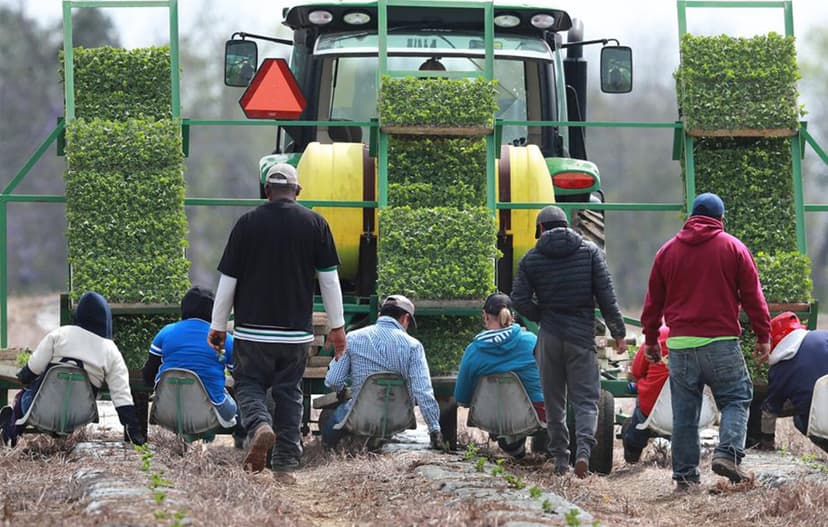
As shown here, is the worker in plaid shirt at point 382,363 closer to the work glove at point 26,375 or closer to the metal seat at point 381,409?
the metal seat at point 381,409

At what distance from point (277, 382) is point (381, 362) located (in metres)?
1.09

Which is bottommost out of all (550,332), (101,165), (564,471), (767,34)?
(564,471)

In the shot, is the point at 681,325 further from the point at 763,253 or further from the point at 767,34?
the point at 767,34

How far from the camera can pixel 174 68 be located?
11188 millimetres

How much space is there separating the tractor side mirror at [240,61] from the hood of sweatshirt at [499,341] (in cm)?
331

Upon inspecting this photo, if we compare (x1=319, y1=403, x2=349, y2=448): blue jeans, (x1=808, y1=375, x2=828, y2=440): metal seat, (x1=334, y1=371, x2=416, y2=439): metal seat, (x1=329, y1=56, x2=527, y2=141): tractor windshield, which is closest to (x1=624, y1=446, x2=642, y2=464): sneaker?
(x1=808, y1=375, x2=828, y2=440): metal seat

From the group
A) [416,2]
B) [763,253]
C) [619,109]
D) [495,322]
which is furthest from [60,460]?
[619,109]

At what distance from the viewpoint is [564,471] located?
9.26 meters

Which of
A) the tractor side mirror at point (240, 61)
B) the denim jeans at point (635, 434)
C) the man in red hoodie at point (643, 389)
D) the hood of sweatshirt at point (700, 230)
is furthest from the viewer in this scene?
the tractor side mirror at point (240, 61)

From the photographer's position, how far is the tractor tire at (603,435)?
10.1 m

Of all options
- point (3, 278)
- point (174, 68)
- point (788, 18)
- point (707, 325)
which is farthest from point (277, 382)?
point (788, 18)

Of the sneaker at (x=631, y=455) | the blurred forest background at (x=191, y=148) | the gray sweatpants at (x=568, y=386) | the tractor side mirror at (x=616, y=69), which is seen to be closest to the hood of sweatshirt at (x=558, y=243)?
the gray sweatpants at (x=568, y=386)

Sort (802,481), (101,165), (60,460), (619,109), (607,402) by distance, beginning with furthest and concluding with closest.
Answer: (619,109), (101,165), (607,402), (60,460), (802,481)

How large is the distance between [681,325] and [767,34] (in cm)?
340
